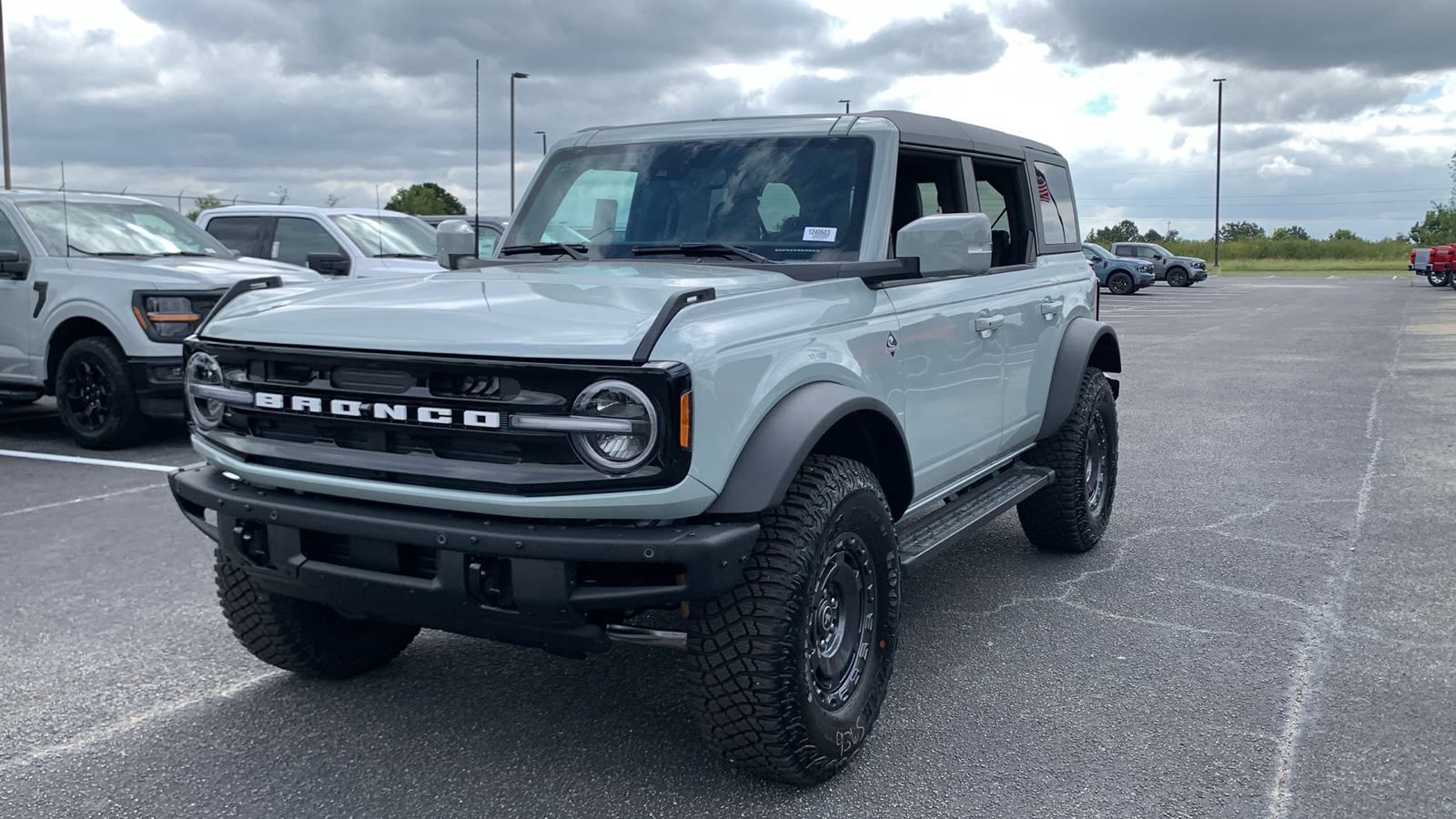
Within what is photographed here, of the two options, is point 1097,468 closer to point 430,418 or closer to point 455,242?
point 455,242

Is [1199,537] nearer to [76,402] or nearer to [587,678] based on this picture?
[587,678]

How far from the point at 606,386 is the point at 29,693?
8.43ft

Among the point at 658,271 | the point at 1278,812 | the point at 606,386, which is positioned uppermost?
the point at 658,271

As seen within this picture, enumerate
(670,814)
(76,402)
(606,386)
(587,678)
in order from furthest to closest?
(76,402) → (587,678) → (670,814) → (606,386)

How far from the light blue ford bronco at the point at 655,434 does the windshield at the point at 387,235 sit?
868cm

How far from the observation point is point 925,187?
4.84m

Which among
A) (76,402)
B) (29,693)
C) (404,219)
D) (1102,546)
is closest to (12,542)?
(29,693)

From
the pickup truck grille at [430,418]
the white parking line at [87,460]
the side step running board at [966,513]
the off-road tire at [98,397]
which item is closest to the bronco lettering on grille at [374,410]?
the pickup truck grille at [430,418]

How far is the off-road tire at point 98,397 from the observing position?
28.6 ft

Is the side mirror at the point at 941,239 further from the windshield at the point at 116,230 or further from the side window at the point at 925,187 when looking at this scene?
the windshield at the point at 116,230

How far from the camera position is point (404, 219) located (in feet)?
45.3

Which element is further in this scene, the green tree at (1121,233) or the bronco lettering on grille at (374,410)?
the green tree at (1121,233)

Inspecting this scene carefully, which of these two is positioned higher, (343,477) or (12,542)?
(343,477)

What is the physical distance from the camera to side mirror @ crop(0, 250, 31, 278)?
8.81m
